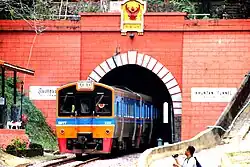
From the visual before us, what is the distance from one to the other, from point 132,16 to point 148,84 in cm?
758

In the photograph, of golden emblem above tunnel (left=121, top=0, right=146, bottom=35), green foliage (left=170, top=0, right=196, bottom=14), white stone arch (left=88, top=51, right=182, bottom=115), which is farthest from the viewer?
green foliage (left=170, top=0, right=196, bottom=14)

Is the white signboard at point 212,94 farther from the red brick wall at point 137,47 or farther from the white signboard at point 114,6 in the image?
the white signboard at point 114,6

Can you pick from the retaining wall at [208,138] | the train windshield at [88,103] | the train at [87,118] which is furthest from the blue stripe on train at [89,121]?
the retaining wall at [208,138]

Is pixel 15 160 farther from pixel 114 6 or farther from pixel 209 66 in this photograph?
pixel 114 6

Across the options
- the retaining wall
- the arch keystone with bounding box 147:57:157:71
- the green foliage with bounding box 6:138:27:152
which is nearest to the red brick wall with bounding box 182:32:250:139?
the retaining wall

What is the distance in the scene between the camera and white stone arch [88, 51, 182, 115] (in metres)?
32.8

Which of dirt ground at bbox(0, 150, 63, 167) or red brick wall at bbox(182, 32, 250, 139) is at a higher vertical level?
red brick wall at bbox(182, 32, 250, 139)

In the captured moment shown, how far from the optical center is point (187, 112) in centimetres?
3259

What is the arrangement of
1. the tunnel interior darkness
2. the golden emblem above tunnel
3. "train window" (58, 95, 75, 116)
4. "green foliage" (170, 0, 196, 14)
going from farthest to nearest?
the tunnel interior darkness, "green foliage" (170, 0, 196, 14), the golden emblem above tunnel, "train window" (58, 95, 75, 116)

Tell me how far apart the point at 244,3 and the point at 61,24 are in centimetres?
835

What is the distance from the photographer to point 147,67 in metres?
33.2

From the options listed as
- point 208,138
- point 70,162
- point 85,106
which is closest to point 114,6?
point 208,138

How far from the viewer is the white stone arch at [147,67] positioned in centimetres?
3284

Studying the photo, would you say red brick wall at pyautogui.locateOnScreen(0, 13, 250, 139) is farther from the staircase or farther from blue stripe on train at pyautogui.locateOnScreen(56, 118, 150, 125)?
blue stripe on train at pyautogui.locateOnScreen(56, 118, 150, 125)
